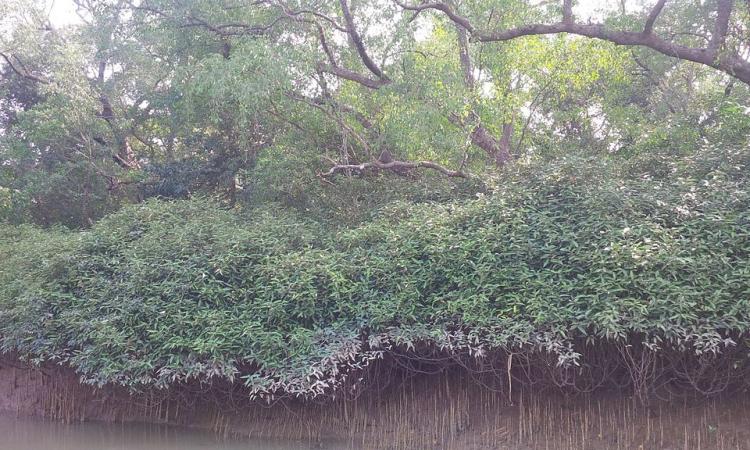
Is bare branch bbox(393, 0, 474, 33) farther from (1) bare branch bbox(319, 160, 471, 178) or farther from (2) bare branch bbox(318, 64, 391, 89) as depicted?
(1) bare branch bbox(319, 160, 471, 178)

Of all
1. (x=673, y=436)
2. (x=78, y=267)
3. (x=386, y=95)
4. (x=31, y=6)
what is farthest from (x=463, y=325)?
(x=31, y=6)

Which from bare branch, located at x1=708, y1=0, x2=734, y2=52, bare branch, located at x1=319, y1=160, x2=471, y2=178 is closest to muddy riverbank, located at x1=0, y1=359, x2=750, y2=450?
bare branch, located at x1=319, y1=160, x2=471, y2=178

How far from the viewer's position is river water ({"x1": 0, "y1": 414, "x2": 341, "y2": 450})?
24.3 feet

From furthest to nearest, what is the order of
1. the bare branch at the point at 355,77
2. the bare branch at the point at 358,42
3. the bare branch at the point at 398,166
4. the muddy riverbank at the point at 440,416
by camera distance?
the bare branch at the point at 355,77 → the bare branch at the point at 398,166 → the bare branch at the point at 358,42 → the muddy riverbank at the point at 440,416

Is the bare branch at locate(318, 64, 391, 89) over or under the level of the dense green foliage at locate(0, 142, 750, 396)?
over

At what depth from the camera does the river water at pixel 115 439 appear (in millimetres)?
7414

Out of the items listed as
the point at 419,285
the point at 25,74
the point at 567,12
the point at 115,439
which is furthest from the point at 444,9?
the point at 25,74

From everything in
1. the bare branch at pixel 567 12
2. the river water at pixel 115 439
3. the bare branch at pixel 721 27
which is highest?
the bare branch at pixel 567 12

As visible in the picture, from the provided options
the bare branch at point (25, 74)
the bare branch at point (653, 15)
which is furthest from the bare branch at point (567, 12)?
the bare branch at point (25, 74)

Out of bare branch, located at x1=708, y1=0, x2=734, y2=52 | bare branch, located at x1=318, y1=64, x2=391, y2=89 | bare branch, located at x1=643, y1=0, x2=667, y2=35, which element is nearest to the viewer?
bare branch, located at x1=643, y1=0, x2=667, y2=35

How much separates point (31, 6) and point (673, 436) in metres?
14.1

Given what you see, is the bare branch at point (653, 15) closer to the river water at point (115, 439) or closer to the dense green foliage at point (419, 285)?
the dense green foliage at point (419, 285)

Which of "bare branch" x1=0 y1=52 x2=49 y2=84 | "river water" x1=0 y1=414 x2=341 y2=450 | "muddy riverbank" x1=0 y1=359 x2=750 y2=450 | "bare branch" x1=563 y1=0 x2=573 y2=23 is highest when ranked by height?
"bare branch" x1=0 y1=52 x2=49 y2=84

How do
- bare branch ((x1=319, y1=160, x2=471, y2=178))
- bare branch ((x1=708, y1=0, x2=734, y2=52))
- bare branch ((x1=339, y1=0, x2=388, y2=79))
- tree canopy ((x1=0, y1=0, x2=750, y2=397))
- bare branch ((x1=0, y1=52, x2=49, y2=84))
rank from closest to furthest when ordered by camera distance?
tree canopy ((x1=0, y1=0, x2=750, y2=397)) → bare branch ((x1=708, y1=0, x2=734, y2=52)) → bare branch ((x1=339, y1=0, x2=388, y2=79)) → bare branch ((x1=319, y1=160, x2=471, y2=178)) → bare branch ((x1=0, y1=52, x2=49, y2=84))
